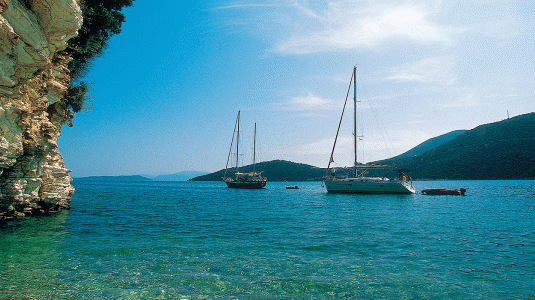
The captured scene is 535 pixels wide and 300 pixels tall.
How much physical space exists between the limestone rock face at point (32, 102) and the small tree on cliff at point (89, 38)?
4.19 feet

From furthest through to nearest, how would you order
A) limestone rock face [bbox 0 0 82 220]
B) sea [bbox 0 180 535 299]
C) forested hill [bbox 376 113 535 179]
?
1. forested hill [bbox 376 113 535 179]
2. limestone rock face [bbox 0 0 82 220]
3. sea [bbox 0 180 535 299]

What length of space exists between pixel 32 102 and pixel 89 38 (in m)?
6.49

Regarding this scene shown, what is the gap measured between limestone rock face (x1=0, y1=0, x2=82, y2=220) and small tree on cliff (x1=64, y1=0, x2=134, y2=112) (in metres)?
1.28

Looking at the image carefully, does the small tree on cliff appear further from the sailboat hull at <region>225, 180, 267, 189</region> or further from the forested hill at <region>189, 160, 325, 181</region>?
the forested hill at <region>189, 160, 325, 181</region>

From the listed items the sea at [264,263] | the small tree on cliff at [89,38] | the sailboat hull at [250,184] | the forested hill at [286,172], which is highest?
the small tree on cliff at [89,38]

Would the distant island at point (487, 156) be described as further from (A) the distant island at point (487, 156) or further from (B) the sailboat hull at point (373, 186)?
(B) the sailboat hull at point (373, 186)

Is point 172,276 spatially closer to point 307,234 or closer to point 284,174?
point 307,234

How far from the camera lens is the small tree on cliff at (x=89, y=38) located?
19.4 meters

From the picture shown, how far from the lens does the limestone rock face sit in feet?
37.6

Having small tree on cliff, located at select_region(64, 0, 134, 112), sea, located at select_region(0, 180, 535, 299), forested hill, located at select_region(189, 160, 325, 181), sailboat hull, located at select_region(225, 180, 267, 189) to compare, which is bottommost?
sea, located at select_region(0, 180, 535, 299)

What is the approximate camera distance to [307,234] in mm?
14219

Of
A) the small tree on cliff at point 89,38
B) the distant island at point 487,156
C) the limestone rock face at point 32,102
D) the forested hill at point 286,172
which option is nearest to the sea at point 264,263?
the limestone rock face at point 32,102

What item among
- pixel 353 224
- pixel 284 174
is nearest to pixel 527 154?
pixel 284 174

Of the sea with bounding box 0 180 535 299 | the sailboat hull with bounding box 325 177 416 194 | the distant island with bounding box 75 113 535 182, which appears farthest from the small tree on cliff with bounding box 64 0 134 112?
the distant island with bounding box 75 113 535 182
